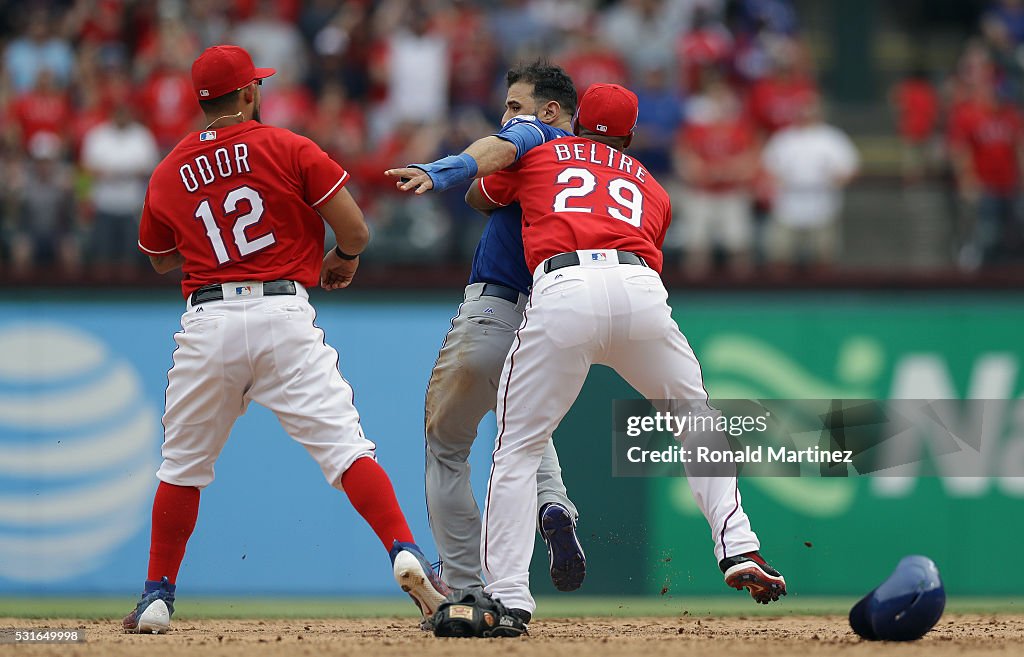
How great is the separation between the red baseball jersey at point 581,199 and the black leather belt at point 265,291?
0.97 meters

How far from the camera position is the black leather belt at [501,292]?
6.63 meters

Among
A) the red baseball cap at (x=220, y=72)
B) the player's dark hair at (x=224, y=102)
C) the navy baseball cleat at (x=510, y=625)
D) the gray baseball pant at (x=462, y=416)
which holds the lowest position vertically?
the navy baseball cleat at (x=510, y=625)

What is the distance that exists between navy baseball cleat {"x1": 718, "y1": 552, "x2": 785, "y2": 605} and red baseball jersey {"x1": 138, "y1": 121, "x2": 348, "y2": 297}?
2.22m

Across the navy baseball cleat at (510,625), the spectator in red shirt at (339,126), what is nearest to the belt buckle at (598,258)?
the navy baseball cleat at (510,625)

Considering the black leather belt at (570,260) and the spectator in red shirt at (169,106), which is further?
the spectator in red shirt at (169,106)

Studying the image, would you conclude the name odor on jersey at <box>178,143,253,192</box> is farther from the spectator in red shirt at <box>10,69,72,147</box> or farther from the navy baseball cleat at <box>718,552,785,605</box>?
the spectator in red shirt at <box>10,69,72,147</box>

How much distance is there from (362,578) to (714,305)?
2.96 metres

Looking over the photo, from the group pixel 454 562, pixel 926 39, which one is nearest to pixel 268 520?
pixel 454 562

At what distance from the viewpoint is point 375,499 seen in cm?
609

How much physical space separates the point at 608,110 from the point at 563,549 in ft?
6.36

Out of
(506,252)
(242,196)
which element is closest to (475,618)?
(506,252)

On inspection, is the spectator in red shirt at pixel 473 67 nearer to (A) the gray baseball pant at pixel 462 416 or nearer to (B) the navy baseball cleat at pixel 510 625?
(A) the gray baseball pant at pixel 462 416

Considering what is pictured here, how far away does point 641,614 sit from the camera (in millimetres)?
8211

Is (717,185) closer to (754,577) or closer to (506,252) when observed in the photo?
(506,252)
